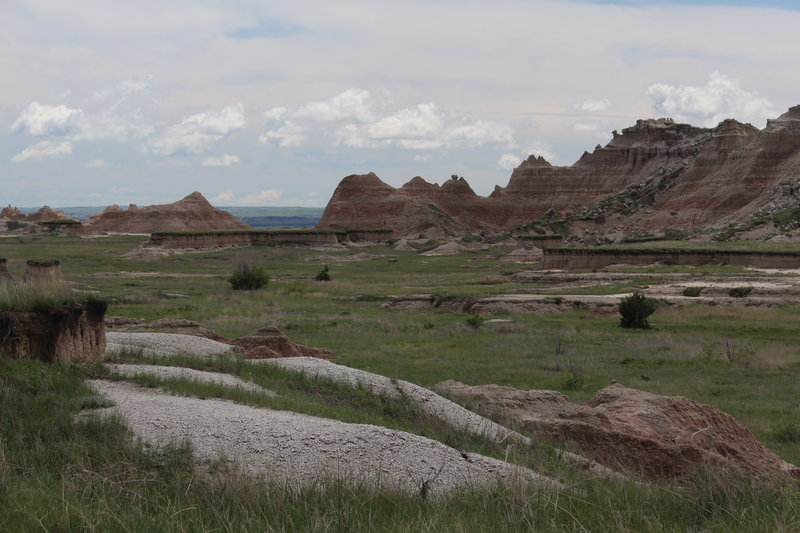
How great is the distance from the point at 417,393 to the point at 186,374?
317 centimetres

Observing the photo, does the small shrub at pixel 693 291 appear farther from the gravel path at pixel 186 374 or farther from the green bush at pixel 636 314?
the gravel path at pixel 186 374

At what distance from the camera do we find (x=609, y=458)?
29.7 feet

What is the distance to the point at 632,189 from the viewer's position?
104438mm

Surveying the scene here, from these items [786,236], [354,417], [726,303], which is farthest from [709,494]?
[786,236]

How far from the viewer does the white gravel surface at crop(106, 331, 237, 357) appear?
1454cm

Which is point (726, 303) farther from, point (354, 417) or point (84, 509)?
point (84, 509)

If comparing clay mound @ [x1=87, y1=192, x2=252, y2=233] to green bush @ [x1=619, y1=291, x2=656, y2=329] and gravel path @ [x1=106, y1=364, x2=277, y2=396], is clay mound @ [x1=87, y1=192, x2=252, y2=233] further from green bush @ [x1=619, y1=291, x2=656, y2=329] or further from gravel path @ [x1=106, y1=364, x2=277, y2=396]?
gravel path @ [x1=106, y1=364, x2=277, y2=396]


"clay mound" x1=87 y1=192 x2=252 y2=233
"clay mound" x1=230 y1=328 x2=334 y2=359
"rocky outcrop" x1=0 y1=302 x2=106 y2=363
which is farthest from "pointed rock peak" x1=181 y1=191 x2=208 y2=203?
"rocky outcrop" x1=0 y1=302 x2=106 y2=363

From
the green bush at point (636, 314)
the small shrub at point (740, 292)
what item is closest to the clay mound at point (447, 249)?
the small shrub at point (740, 292)

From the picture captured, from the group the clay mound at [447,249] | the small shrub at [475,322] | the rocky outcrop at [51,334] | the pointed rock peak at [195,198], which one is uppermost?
the pointed rock peak at [195,198]

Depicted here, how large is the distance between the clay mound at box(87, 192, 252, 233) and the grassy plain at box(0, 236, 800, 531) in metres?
70.0

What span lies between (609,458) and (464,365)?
1032cm

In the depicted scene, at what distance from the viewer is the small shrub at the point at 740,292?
104 ft

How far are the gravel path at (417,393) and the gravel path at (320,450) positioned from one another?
5.96 ft
